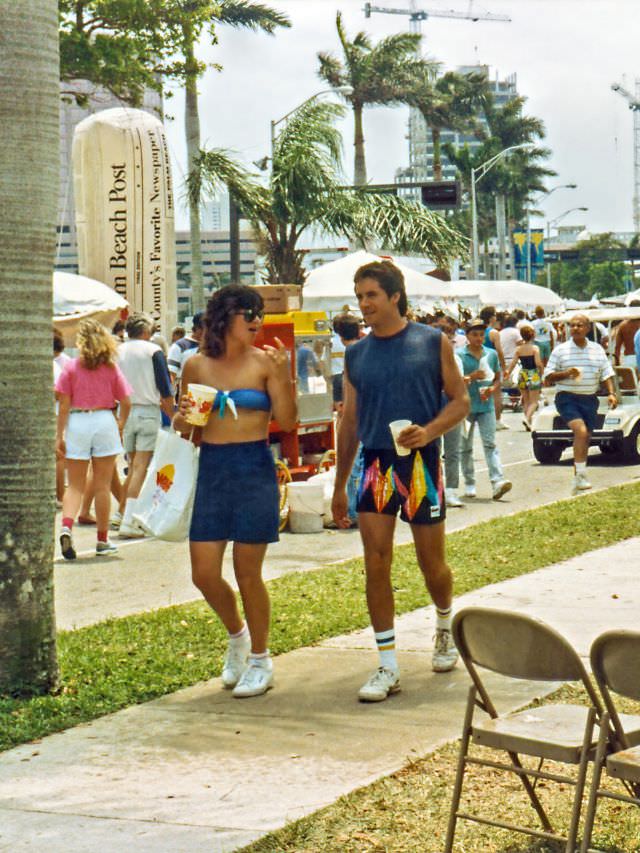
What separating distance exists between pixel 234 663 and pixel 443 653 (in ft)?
3.15

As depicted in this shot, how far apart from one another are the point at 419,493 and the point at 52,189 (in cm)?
213

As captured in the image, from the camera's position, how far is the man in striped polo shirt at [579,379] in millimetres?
15398

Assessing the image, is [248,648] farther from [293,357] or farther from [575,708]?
[293,357]

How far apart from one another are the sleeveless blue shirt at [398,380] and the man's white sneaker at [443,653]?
3.14 ft

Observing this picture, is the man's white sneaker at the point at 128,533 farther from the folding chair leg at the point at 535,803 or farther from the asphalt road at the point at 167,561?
the folding chair leg at the point at 535,803

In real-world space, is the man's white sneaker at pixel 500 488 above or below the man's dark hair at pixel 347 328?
below

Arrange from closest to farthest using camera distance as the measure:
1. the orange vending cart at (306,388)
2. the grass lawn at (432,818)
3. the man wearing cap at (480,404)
Answer: the grass lawn at (432,818) → the orange vending cart at (306,388) → the man wearing cap at (480,404)

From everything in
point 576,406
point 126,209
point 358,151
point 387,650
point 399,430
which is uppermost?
point 358,151

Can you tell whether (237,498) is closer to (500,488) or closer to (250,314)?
(250,314)

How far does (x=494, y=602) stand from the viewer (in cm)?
884

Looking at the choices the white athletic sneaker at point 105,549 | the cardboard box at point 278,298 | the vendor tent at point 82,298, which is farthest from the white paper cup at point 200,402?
the vendor tent at point 82,298

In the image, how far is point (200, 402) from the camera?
6621mm

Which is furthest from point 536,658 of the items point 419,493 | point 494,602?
point 494,602

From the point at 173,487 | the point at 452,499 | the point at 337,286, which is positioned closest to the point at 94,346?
the point at 452,499
